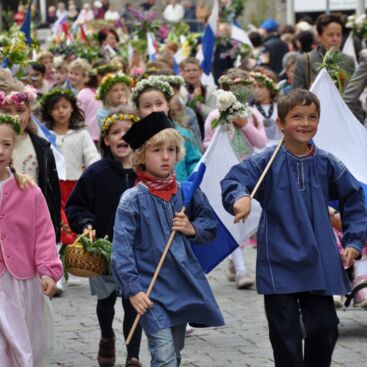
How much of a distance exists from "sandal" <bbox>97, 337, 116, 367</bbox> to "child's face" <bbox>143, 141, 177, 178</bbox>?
176cm

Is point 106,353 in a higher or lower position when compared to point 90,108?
lower

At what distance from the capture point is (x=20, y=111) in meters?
8.03

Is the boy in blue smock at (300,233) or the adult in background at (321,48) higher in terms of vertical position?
the adult in background at (321,48)

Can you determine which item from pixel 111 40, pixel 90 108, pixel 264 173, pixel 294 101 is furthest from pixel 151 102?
pixel 111 40

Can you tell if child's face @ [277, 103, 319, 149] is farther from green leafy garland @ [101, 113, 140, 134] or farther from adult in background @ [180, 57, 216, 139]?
adult in background @ [180, 57, 216, 139]

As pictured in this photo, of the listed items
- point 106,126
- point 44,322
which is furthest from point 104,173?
point 44,322

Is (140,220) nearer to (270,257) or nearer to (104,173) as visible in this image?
(270,257)

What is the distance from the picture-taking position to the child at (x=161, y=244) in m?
6.81

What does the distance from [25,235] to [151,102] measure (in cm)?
205

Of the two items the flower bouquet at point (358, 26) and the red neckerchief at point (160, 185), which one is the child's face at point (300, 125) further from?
the flower bouquet at point (358, 26)

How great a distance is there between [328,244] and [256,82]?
6.23 m

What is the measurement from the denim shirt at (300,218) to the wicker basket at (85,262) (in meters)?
1.03

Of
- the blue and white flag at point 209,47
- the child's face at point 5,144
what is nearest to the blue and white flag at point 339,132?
the child's face at point 5,144

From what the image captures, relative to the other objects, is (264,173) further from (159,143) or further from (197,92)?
(197,92)
